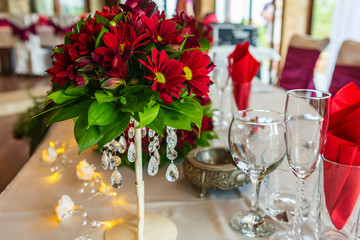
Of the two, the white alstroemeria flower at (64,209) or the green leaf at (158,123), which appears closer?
the green leaf at (158,123)

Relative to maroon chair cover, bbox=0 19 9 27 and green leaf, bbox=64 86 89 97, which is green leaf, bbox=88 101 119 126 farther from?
maroon chair cover, bbox=0 19 9 27

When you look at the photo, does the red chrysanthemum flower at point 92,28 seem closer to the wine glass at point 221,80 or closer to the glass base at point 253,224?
the glass base at point 253,224

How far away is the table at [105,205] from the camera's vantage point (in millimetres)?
721

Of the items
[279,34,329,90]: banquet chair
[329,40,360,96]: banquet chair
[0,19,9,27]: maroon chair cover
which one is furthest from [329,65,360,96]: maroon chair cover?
[0,19,9,27]: maroon chair cover

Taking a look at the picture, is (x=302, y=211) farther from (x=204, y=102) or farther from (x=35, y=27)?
(x=35, y=27)

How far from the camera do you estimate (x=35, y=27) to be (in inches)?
262

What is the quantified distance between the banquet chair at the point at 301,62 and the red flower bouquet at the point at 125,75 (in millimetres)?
1976

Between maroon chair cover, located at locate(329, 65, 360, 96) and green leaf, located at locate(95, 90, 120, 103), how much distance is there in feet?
5.08

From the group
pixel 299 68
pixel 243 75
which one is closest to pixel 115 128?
pixel 243 75

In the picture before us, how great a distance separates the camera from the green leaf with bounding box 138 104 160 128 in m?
0.54

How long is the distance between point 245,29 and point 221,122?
2.99m

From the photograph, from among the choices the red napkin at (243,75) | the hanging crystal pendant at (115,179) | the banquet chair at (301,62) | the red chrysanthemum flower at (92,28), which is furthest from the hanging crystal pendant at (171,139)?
the banquet chair at (301,62)

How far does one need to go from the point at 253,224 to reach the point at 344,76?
1.39 meters

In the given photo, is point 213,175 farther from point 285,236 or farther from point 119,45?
point 119,45
